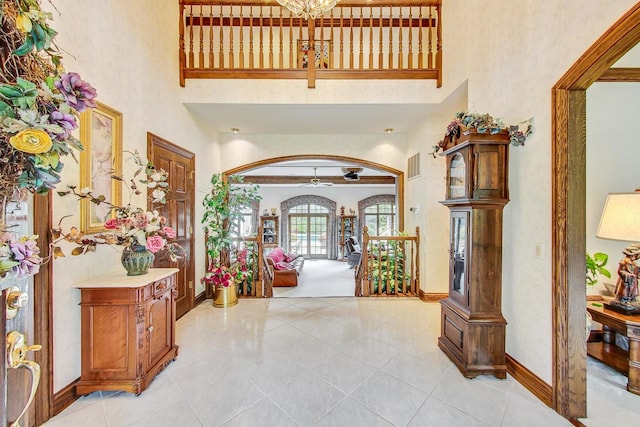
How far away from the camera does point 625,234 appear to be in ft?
6.97

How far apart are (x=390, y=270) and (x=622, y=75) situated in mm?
3524

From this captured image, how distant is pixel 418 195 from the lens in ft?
14.9

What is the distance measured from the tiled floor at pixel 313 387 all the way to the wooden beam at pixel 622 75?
2.80m

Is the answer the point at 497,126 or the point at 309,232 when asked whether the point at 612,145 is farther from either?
the point at 309,232

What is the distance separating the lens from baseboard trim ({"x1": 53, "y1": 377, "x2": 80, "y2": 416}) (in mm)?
1891

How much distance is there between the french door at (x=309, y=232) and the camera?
11586mm

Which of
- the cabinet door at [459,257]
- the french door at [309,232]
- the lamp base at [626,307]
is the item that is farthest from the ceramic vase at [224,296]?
the french door at [309,232]

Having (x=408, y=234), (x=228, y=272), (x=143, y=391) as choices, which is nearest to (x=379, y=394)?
(x=143, y=391)

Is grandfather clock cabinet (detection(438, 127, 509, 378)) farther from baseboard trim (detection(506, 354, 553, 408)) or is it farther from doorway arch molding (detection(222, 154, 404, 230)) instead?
doorway arch molding (detection(222, 154, 404, 230))

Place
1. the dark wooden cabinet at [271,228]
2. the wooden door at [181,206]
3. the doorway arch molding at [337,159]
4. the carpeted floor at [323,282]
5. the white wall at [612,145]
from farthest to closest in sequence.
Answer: the dark wooden cabinet at [271,228] < the carpeted floor at [323,282] < the doorway arch molding at [337,159] < the wooden door at [181,206] < the white wall at [612,145]

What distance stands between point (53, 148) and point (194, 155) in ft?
11.2

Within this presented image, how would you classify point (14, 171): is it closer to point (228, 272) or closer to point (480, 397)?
point (480, 397)

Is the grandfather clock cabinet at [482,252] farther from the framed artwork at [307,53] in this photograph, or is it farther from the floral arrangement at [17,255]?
the floral arrangement at [17,255]

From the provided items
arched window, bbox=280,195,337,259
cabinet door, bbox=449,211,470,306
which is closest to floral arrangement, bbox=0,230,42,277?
cabinet door, bbox=449,211,470,306
